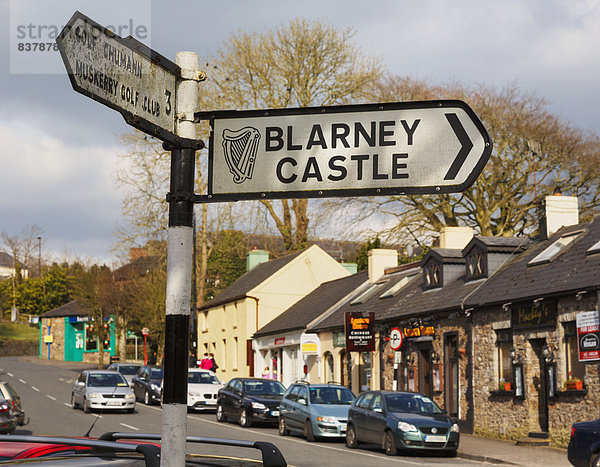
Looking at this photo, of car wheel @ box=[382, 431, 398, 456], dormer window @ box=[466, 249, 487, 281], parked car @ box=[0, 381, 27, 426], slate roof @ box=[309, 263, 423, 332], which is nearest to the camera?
car wheel @ box=[382, 431, 398, 456]

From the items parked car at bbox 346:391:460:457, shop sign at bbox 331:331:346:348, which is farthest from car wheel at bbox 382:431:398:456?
shop sign at bbox 331:331:346:348

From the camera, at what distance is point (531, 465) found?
19234mm

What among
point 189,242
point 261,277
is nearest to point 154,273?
point 261,277

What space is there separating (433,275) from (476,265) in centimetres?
296

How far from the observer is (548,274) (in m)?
25.2

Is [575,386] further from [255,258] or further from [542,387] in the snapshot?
[255,258]

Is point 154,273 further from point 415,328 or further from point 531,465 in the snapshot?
point 531,465

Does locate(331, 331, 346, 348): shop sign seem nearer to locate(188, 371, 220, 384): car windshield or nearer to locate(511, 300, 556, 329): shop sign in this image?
locate(188, 371, 220, 384): car windshield

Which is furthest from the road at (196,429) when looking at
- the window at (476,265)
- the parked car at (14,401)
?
the window at (476,265)

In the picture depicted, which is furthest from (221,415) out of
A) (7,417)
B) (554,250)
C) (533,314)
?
(554,250)

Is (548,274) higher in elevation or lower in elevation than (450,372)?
higher

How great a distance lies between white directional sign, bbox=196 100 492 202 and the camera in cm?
390

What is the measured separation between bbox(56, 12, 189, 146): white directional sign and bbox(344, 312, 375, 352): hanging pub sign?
2947 cm

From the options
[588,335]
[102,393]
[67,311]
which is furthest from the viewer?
[67,311]
